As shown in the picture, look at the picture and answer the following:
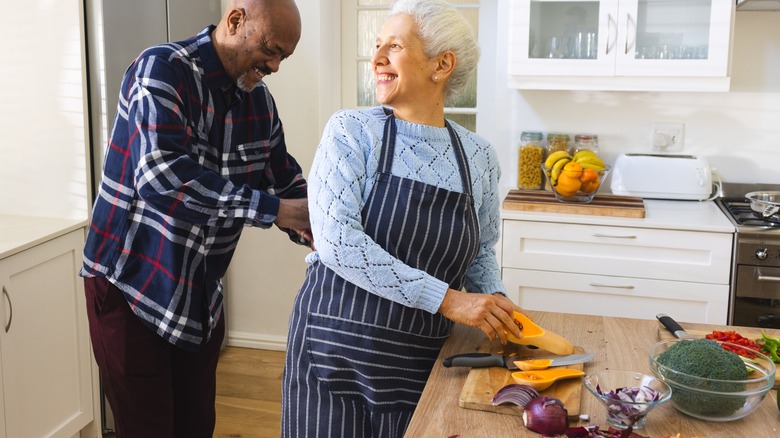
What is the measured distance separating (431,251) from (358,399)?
318mm

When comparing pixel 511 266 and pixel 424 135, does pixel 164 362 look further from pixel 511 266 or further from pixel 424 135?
pixel 511 266

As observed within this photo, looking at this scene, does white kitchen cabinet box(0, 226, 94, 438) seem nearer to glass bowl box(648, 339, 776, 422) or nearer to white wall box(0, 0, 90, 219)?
white wall box(0, 0, 90, 219)

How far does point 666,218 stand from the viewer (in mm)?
2977

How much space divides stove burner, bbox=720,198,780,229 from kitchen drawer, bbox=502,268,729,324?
0.24 meters

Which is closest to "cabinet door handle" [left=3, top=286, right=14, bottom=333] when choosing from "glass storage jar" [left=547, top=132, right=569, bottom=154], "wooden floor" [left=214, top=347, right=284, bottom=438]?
"wooden floor" [left=214, top=347, right=284, bottom=438]

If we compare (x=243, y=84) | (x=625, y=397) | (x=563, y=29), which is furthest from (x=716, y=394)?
(x=563, y=29)

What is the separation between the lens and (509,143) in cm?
355

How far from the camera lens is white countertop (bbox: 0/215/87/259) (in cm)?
243

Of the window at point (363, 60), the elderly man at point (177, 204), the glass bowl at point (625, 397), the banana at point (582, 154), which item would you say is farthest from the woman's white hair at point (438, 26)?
the window at point (363, 60)

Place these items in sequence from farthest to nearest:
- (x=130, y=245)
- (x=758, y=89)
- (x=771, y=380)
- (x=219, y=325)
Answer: (x=758, y=89)
(x=219, y=325)
(x=130, y=245)
(x=771, y=380)

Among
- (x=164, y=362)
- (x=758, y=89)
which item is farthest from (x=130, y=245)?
(x=758, y=89)

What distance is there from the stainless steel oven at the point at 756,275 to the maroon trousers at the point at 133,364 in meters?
1.85

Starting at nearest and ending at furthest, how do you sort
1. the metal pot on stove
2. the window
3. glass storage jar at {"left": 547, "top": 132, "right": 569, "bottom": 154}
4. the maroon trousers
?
the maroon trousers < the metal pot on stove < glass storage jar at {"left": 547, "top": 132, "right": 569, "bottom": 154} < the window

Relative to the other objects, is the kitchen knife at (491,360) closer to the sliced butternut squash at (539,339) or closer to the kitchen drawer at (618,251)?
the sliced butternut squash at (539,339)
